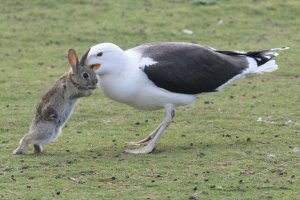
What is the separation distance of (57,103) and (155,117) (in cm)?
263

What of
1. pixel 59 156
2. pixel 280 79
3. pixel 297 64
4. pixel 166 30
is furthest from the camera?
pixel 166 30

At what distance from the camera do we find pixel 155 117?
466 inches

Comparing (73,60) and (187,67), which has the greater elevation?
(73,60)

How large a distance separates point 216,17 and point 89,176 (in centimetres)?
1075

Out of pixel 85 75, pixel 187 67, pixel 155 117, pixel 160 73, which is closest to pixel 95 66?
pixel 85 75

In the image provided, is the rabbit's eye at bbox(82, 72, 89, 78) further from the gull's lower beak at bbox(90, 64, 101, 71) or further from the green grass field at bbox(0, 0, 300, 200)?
the green grass field at bbox(0, 0, 300, 200)

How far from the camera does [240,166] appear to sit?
8875 millimetres

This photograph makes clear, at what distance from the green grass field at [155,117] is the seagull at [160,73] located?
1.89 ft

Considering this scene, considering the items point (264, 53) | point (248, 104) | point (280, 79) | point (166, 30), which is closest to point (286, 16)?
point (166, 30)

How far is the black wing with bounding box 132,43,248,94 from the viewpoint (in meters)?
9.80

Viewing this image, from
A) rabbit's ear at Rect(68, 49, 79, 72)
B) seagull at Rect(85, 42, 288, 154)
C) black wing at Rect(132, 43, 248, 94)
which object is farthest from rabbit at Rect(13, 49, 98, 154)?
black wing at Rect(132, 43, 248, 94)

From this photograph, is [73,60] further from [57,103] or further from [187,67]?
[187,67]

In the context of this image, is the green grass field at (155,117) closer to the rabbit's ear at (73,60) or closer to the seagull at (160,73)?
the seagull at (160,73)

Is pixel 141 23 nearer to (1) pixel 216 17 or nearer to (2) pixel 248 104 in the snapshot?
(1) pixel 216 17
